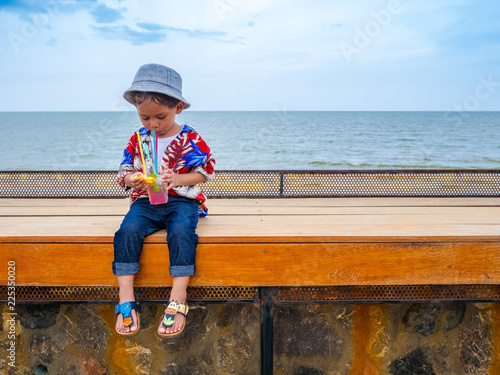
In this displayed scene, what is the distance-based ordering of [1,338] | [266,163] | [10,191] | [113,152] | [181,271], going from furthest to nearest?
[113,152] → [266,163] → [10,191] → [1,338] → [181,271]

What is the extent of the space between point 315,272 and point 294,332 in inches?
21.0

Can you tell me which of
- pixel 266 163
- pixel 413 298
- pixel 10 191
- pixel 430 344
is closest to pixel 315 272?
pixel 413 298

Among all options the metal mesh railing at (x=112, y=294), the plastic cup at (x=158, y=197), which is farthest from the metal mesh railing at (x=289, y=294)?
the plastic cup at (x=158, y=197)

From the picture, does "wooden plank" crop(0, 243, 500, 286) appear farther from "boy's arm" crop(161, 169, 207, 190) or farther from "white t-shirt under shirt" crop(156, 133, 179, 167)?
"white t-shirt under shirt" crop(156, 133, 179, 167)

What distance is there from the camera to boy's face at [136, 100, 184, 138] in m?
1.98

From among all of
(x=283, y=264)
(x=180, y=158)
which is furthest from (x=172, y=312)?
(x=180, y=158)

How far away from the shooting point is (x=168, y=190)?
208cm

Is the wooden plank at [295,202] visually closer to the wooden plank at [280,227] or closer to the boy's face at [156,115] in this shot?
the wooden plank at [280,227]

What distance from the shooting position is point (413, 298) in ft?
6.32

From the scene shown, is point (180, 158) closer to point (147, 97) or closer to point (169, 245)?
point (147, 97)

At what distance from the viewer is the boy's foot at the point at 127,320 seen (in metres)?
1.73

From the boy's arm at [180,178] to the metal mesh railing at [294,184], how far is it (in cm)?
88

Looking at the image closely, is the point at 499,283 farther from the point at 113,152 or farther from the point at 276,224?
the point at 113,152

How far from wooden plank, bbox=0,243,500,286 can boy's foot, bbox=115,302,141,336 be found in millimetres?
106
